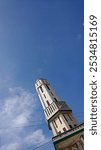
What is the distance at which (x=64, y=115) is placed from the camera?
155ft

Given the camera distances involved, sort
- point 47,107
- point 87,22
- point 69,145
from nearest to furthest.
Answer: point 87,22 < point 69,145 < point 47,107

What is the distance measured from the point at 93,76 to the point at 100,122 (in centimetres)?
213

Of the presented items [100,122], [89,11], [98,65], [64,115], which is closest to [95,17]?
[89,11]

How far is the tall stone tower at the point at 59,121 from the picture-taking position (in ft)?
128

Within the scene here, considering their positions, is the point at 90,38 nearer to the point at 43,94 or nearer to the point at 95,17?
the point at 95,17

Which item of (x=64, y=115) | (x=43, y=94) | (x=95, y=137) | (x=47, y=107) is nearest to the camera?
(x=95, y=137)

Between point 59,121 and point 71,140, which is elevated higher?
point 59,121

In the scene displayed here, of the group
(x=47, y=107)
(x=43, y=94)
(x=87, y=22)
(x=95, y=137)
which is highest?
(x=43, y=94)

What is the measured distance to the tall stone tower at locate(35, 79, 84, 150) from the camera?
128 feet

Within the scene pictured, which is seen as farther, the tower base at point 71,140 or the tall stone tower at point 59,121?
the tall stone tower at point 59,121

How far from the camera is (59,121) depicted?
46594mm

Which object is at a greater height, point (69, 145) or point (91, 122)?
point (69, 145)

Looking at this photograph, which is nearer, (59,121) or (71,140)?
(71,140)

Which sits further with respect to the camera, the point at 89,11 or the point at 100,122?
the point at 89,11
